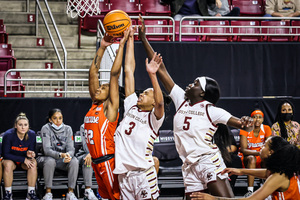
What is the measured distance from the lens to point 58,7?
1320 cm

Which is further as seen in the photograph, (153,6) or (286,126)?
(153,6)

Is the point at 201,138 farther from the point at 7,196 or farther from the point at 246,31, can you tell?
the point at 246,31

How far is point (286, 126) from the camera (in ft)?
28.3

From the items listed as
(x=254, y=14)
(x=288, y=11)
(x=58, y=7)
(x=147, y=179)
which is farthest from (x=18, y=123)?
(x=288, y=11)

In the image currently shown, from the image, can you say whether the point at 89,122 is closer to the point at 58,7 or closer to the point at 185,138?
the point at 185,138

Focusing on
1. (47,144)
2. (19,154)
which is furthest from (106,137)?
(19,154)

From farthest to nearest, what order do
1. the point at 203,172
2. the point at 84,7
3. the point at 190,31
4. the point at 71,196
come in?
the point at 190,31 → the point at 84,7 → the point at 71,196 → the point at 203,172

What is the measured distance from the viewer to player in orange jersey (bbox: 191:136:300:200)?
4.05 meters

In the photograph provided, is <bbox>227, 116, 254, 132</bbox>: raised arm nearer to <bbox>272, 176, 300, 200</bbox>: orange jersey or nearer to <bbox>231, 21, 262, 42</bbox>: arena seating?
<bbox>272, 176, 300, 200</bbox>: orange jersey

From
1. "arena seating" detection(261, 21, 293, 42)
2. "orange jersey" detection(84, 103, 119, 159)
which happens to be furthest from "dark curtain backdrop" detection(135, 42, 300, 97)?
"orange jersey" detection(84, 103, 119, 159)

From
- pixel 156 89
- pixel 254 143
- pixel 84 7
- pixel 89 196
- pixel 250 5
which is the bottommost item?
pixel 89 196

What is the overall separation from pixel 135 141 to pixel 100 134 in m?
0.43

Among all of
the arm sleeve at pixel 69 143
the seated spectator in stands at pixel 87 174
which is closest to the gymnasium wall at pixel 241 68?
the arm sleeve at pixel 69 143

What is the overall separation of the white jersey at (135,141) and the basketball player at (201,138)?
12.4 inches
